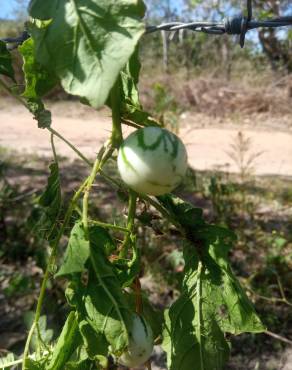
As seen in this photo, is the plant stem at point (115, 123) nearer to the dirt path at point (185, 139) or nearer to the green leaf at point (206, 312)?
the green leaf at point (206, 312)

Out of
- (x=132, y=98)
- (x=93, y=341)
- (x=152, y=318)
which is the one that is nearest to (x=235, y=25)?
(x=132, y=98)

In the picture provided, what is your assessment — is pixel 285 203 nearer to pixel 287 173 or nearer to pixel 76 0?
pixel 287 173

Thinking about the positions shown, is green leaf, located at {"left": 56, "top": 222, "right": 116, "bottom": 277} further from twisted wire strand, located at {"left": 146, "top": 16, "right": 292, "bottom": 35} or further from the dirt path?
the dirt path

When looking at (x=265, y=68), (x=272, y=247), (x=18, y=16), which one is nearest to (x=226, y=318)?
(x=272, y=247)

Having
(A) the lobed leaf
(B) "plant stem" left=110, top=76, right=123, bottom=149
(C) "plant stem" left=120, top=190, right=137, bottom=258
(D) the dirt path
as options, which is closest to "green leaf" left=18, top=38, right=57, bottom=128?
(B) "plant stem" left=110, top=76, right=123, bottom=149

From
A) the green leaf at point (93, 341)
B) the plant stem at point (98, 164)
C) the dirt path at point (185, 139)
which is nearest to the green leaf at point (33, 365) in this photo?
the green leaf at point (93, 341)

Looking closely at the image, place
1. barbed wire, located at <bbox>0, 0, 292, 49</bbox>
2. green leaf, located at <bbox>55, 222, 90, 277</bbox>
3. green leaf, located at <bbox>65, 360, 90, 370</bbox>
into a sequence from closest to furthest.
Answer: green leaf, located at <bbox>55, 222, 90, 277</bbox> → green leaf, located at <bbox>65, 360, 90, 370</bbox> → barbed wire, located at <bbox>0, 0, 292, 49</bbox>

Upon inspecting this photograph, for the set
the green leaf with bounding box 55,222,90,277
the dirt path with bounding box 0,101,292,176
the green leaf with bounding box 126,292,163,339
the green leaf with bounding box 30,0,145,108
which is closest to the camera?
the green leaf with bounding box 30,0,145,108
